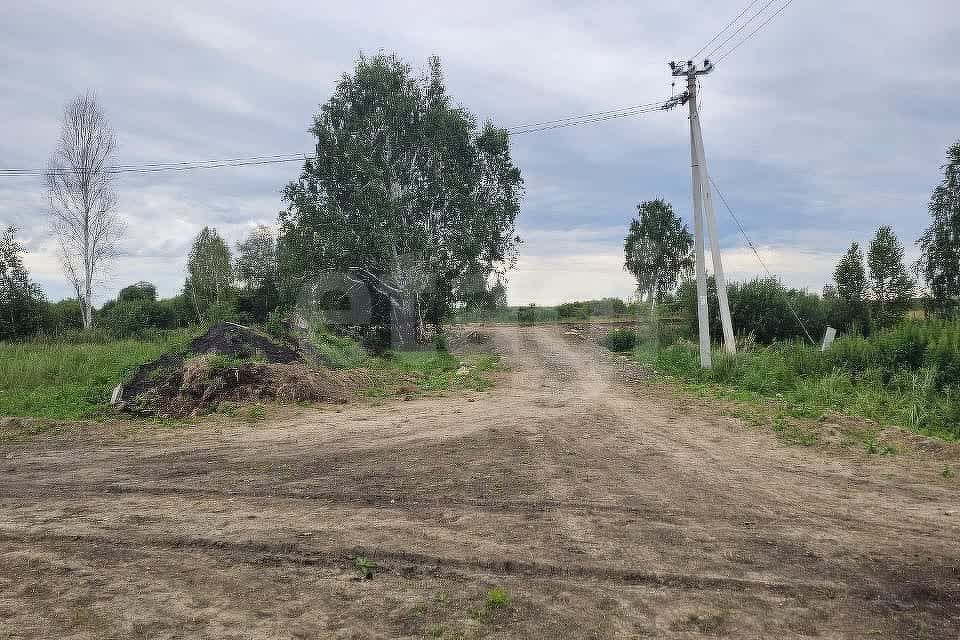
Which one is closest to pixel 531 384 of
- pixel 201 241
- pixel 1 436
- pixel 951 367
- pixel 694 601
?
pixel 951 367

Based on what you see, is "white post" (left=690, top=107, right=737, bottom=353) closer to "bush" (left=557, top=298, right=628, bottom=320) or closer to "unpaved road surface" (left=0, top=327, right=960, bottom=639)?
"unpaved road surface" (left=0, top=327, right=960, bottom=639)

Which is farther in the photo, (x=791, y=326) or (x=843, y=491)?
(x=791, y=326)

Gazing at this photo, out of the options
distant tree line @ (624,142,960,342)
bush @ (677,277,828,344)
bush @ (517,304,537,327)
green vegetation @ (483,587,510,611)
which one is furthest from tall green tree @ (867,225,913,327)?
green vegetation @ (483,587,510,611)

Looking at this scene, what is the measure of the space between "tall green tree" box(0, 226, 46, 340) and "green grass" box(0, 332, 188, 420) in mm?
10489

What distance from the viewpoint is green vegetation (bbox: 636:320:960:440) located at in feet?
30.3

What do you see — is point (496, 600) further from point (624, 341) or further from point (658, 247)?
point (658, 247)

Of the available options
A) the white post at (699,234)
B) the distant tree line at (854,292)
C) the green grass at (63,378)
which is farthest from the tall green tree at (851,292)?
the green grass at (63,378)

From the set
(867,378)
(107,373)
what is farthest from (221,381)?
(867,378)

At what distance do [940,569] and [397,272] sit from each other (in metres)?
19.0

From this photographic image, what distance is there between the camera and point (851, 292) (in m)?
29.9

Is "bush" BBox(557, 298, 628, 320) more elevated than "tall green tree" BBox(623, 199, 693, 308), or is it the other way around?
"tall green tree" BBox(623, 199, 693, 308)

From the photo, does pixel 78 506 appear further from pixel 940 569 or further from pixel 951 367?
pixel 951 367

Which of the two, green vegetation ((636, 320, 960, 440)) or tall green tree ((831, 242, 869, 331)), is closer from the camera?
green vegetation ((636, 320, 960, 440))

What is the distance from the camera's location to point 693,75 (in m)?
14.8
